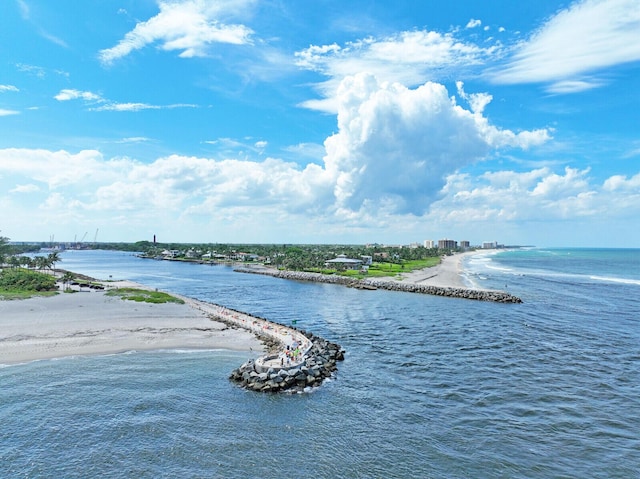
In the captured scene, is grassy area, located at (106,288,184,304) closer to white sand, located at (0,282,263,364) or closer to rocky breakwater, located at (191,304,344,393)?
white sand, located at (0,282,263,364)

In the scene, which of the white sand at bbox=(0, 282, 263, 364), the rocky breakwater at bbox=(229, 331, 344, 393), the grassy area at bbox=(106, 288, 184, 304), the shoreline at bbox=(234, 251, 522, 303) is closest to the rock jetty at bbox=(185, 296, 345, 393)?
the rocky breakwater at bbox=(229, 331, 344, 393)

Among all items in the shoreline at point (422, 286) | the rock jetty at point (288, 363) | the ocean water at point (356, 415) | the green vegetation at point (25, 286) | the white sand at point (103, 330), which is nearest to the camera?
the ocean water at point (356, 415)

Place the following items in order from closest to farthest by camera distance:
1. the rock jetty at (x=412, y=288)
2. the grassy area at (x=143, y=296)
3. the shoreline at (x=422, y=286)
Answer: the grassy area at (x=143, y=296)
the rock jetty at (x=412, y=288)
the shoreline at (x=422, y=286)

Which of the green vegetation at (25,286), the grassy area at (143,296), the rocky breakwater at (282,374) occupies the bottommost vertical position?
the rocky breakwater at (282,374)

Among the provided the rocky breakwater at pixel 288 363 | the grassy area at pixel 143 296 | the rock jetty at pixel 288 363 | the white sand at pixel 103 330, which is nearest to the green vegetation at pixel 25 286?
the white sand at pixel 103 330

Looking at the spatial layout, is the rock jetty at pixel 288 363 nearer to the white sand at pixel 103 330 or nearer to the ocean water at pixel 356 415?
the ocean water at pixel 356 415

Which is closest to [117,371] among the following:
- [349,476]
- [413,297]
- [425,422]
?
[349,476]
